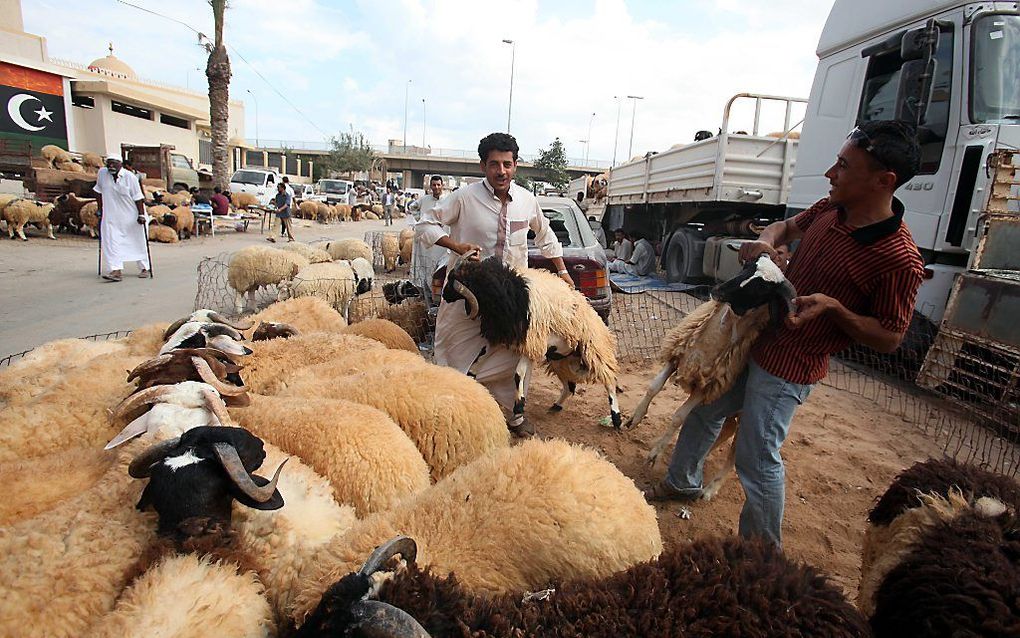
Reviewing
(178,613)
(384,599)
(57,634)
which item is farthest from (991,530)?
(57,634)

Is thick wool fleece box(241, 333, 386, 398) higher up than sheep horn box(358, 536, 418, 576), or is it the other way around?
sheep horn box(358, 536, 418, 576)

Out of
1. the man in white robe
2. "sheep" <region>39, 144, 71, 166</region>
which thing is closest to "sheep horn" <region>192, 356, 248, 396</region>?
the man in white robe

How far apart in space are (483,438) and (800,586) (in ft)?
5.82

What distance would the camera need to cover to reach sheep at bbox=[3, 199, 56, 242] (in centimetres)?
1281

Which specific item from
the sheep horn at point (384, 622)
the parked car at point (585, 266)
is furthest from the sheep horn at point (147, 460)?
the parked car at point (585, 266)

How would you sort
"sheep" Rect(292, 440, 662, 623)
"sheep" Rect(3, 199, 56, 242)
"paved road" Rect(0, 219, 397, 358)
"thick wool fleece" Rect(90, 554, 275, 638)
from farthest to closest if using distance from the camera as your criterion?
1. "sheep" Rect(3, 199, 56, 242)
2. "paved road" Rect(0, 219, 397, 358)
3. "sheep" Rect(292, 440, 662, 623)
4. "thick wool fleece" Rect(90, 554, 275, 638)

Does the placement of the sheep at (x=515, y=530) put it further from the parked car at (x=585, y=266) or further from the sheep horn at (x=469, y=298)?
the parked car at (x=585, y=266)

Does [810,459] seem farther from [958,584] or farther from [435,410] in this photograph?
[435,410]

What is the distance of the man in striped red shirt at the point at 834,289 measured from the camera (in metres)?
2.22

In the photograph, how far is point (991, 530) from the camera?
1740mm

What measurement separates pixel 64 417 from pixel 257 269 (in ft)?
18.0

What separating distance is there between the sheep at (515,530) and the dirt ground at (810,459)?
86 centimetres

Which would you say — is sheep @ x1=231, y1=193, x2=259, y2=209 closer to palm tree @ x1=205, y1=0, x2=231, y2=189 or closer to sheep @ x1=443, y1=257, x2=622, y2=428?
palm tree @ x1=205, y1=0, x2=231, y2=189

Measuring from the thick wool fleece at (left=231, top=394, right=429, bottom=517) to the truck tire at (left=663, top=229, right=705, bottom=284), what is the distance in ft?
29.0
